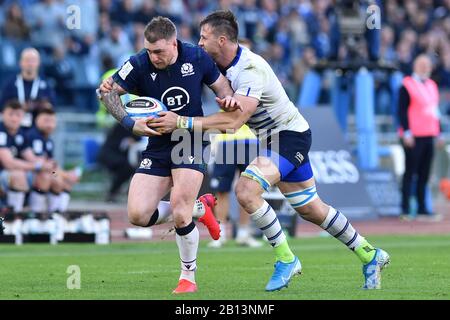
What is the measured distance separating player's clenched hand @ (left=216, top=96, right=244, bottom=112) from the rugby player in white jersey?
Answer: 0.03m

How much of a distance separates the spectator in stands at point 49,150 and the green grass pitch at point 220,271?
2090 mm

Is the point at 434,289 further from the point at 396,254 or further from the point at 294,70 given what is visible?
the point at 294,70

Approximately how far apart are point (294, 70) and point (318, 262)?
42.9 ft

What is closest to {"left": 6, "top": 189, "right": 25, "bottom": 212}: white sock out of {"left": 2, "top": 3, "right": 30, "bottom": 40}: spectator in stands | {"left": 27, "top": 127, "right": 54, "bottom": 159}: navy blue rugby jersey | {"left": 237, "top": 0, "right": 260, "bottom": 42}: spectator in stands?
{"left": 27, "top": 127, "right": 54, "bottom": 159}: navy blue rugby jersey

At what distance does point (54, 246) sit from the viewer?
15.3 meters

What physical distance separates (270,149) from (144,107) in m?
1.17

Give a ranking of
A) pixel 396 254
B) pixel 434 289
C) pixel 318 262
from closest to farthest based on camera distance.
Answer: pixel 434 289 → pixel 318 262 → pixel 396 254

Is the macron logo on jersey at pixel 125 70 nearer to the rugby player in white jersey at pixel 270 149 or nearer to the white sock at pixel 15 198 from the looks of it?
the rugby player in white jersey at pixel 270 149

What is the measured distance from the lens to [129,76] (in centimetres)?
993

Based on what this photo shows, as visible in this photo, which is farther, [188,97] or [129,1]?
[129,1]

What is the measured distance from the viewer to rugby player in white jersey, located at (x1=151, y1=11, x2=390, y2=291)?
385 inches

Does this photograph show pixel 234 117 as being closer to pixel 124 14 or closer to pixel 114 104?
pixel 114 104

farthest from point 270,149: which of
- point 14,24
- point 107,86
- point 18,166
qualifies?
point 14,24
